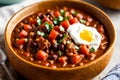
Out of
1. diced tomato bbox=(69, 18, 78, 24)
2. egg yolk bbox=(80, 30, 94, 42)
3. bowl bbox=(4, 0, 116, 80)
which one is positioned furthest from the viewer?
diced tomato bbox=(69, 18, 78, 24)

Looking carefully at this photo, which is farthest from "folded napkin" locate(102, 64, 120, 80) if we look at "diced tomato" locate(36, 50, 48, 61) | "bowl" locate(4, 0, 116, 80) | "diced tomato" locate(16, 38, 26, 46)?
"diced tomato" locate(16, 38, 26, 46)

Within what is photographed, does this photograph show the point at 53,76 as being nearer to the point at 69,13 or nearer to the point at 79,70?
the point at 79,70

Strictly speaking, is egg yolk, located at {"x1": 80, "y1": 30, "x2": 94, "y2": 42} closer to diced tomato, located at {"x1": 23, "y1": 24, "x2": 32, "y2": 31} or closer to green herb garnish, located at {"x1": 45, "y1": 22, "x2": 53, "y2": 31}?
green herb garnish, located at {"x1": 45, "y1": 22, "x2": 53, "y2": 31}

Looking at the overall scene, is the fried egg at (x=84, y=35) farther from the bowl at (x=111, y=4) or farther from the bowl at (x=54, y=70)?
the bowl at (x=111, y=4)

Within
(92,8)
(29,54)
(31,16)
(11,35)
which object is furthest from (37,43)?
(92,8)

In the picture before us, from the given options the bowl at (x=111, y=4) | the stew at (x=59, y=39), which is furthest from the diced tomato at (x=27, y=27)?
the bowl at (x=111, y=4)

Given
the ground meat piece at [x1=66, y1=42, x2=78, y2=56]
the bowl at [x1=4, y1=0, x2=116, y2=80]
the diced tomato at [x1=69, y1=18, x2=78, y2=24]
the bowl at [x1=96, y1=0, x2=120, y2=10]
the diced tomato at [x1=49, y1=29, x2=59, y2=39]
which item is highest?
the bowl at [x1=96, y1=0, x2=120, y2=10]
